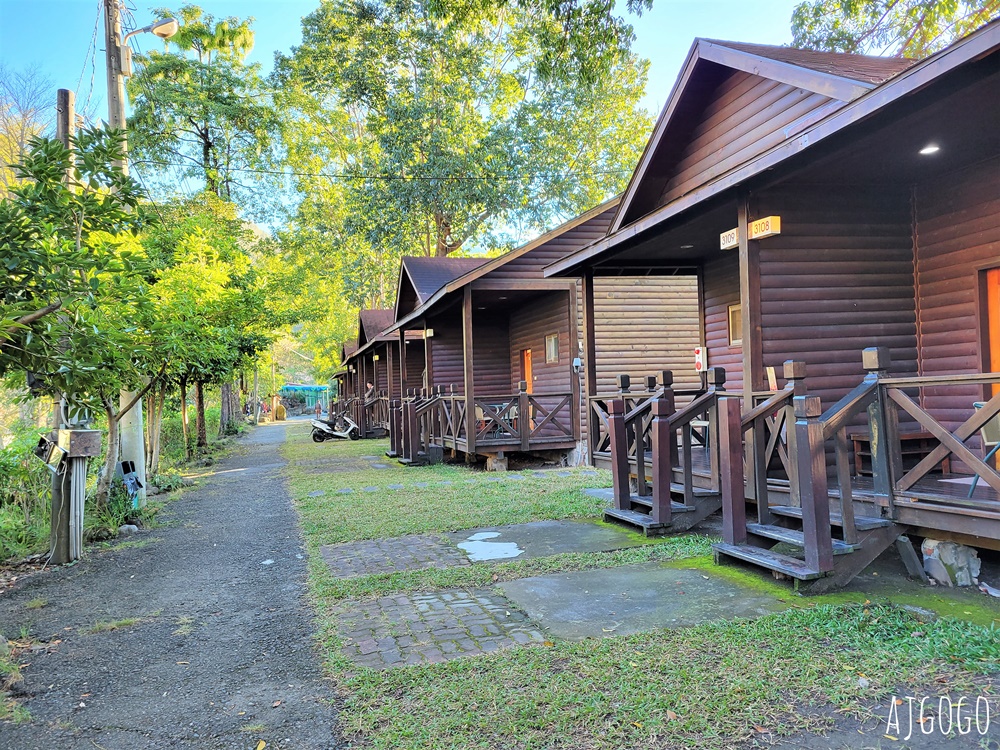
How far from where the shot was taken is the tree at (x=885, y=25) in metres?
14.5

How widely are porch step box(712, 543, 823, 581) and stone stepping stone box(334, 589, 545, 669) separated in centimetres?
184

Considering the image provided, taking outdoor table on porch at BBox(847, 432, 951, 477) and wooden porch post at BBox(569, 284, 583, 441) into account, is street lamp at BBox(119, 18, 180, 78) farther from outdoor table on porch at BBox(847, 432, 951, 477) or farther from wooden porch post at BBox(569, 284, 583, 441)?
outdoor table on porch at BBox(847, 432, 951, 477)

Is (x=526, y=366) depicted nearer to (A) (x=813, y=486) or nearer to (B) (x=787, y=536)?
(B) (x=787, y=536)

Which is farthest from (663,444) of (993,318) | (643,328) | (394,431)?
(394,431)

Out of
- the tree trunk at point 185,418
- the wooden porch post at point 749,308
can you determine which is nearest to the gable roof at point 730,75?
the wooden porch post at point 749,308

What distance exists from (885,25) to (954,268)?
43.0 ft

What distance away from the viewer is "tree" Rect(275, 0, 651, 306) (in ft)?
93.1

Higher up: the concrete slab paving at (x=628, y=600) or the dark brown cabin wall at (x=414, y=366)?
the dark brown cabin wall at (x=414, y=366)

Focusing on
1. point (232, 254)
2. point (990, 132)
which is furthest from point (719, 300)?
point (232, 254)

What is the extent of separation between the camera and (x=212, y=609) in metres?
5.07

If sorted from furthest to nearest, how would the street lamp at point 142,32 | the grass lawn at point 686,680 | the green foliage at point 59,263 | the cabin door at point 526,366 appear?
1. the cabin door at point 526,366
2. the street lamp at point 142,32
3. the green foliage at point 59,263
4. the grass lawn at point 686,680

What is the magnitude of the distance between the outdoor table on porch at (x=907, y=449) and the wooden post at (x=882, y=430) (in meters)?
1.33

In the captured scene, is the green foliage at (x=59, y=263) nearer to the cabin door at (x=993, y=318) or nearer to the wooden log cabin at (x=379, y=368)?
the cabin door at (x=993, y=318)

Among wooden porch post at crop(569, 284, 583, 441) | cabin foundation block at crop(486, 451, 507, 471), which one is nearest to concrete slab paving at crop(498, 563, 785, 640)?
cabin foundation block at crop(486, 451, 507, 471)
